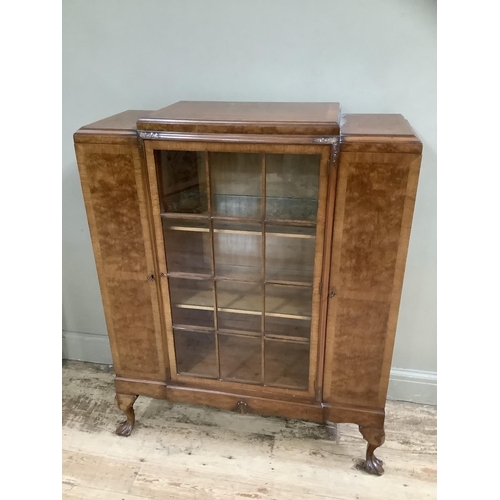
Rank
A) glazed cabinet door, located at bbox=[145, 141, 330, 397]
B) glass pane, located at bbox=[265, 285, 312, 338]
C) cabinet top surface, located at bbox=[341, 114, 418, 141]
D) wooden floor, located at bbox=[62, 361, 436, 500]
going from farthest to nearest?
wooden floor, located at bbox=[62, 361, 436, 500] < glass pane, located at bbox=[265, 285, 312, 338] < glazed cabinet door, located at bbox=[145, 141, 330, 397] < cabinet top surface, located at bbox=[341, 114, 418, 141]

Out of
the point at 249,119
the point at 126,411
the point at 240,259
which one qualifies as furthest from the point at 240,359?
the point at 249,119

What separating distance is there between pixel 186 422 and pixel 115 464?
0.97 ft

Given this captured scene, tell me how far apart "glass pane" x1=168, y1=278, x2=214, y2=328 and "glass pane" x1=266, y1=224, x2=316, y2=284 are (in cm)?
22

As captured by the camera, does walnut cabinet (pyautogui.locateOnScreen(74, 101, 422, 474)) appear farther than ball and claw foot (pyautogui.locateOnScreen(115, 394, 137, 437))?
No

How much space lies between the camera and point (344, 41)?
1.36 metres

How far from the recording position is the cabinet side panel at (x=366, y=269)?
112 cm

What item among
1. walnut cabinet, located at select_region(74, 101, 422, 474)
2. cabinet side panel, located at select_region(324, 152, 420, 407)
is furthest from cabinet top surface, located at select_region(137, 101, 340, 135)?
cabinet side panel, located at select_region(324, 152, 420, 407)

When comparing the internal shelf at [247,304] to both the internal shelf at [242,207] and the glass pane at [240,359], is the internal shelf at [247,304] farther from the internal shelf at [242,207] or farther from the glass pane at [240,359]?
the internal shelf at [242,207]

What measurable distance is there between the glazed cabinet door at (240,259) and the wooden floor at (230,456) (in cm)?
30

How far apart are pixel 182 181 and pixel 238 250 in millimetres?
267

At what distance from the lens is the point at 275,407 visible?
1.44 meters

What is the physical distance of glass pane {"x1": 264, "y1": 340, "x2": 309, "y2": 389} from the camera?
1.40 m

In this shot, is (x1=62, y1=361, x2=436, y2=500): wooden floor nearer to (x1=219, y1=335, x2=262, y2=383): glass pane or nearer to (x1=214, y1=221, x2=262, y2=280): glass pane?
(x1=219, y1=335, x2=262, y2=383): glass pane
